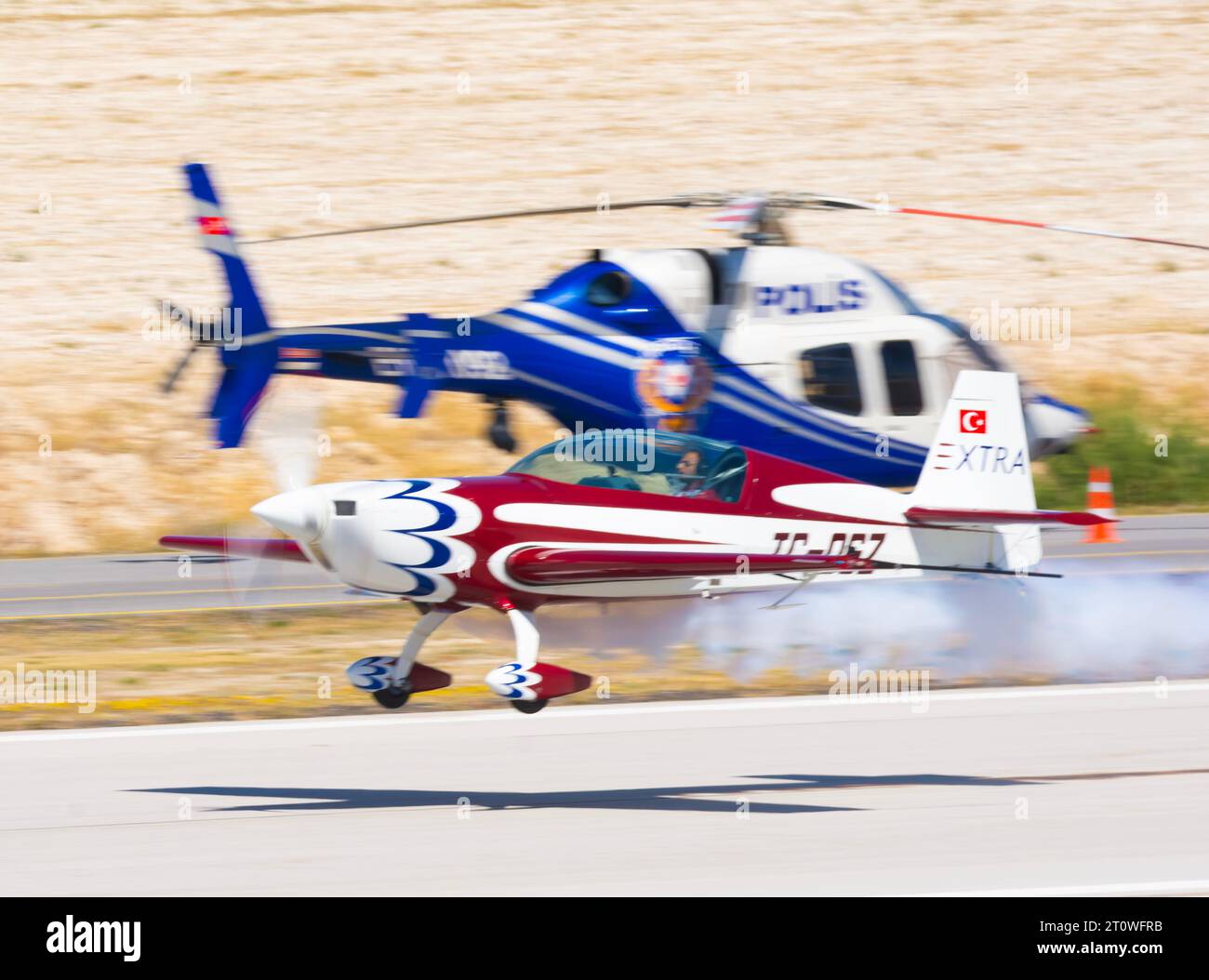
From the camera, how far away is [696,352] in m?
15.4

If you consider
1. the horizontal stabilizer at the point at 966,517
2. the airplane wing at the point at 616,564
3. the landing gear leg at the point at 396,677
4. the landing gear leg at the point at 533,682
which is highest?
the horizontal stabilizer at the point at 966,517

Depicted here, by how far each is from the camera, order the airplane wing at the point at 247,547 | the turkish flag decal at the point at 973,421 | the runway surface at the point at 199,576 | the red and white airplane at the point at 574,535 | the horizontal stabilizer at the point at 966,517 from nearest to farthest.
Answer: the red and white airplane at the point at 574,535 → the airplane wing at the point at 247,547 → the horizontal stabilizer at the point at 966,517 → the turkish flag decal at the point at 973,421 → the runway surface at the point at 199,576

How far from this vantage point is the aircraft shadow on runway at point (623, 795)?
9.91m

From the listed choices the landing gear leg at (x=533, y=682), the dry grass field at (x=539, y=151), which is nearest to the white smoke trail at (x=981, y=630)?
the landing gear leg at (x=533, y=682)

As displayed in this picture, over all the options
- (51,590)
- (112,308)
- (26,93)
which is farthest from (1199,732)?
(26,93)

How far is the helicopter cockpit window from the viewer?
15500mm

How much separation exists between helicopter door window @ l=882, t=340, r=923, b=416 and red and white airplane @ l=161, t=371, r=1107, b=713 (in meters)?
6.47

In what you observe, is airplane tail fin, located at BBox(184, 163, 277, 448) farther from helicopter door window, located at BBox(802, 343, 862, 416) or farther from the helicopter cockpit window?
helicopter door window, located at BBox(802, 343, 862, 416)

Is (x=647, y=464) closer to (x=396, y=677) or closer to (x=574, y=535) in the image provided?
(x=574, y=535)

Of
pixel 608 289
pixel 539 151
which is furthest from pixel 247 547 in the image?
pixel 539 151

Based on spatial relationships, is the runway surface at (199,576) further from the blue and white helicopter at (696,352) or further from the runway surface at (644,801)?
the runway surface at (644,801)

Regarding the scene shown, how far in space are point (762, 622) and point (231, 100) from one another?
25669 millimetres

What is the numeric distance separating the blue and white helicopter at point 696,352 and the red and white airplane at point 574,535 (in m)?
4.93

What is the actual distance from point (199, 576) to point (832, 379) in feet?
27.6
